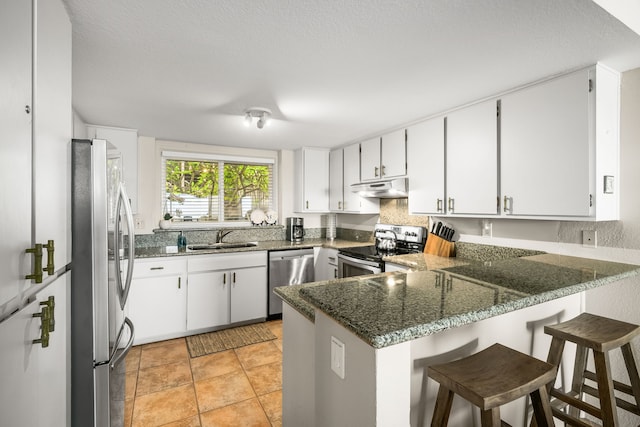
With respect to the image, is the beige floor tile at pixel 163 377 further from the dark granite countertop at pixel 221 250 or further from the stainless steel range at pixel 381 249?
the stainless steel range at pixel 381 249

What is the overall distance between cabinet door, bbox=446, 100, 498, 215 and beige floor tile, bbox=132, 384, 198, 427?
2.52 metres

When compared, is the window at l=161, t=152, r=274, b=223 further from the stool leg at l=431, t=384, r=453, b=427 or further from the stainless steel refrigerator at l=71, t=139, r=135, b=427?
the stool leg at l=431, t=384, r=453, b=427

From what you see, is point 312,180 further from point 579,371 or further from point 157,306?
point 579,371

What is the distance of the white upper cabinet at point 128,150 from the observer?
314 cm

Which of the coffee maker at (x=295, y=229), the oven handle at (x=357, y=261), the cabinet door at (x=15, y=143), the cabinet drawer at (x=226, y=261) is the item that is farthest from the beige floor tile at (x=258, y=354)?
the cabinet door at (x=15, y=143)

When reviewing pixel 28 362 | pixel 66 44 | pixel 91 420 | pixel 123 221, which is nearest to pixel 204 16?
pixel 66 44

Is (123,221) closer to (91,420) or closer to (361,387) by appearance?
(91,420)

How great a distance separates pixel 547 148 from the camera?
77.1 inches

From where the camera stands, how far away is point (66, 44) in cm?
127

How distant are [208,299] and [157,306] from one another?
49 cm

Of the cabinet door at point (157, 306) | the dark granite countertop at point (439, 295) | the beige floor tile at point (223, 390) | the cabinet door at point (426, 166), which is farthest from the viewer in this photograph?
the cabinet door at point (157, 306)

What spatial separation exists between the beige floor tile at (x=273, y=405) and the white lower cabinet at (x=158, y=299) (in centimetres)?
144

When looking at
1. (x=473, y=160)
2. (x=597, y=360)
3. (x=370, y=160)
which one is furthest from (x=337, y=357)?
(x=370, y=160)

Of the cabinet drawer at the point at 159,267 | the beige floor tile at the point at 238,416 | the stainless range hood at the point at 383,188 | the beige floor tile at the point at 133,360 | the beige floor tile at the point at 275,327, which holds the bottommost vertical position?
the beige floor tile at the point at 238,416
